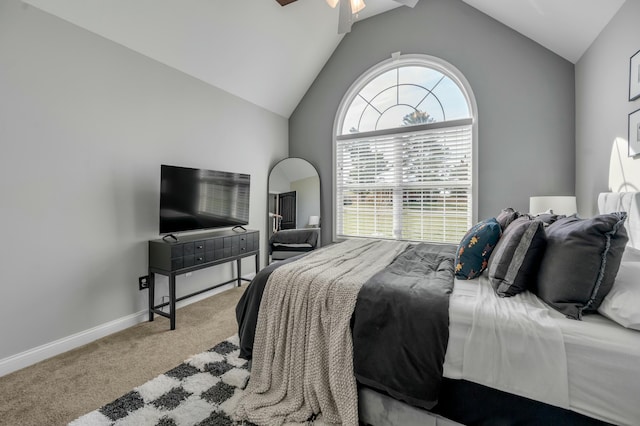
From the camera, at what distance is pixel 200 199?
2.95 m

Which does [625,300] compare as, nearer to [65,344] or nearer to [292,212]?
[65,344]

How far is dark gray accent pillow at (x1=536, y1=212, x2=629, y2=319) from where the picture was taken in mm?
1138

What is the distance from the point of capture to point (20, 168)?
197cm

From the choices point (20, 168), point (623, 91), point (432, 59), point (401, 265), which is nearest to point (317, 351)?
point (401, 265)

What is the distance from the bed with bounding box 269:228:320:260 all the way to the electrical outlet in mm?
1775

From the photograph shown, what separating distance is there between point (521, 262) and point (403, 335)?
0.70 metres

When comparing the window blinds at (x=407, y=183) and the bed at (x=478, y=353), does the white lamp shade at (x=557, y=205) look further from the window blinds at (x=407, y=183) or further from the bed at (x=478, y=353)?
the bed at (x=478, y=353)

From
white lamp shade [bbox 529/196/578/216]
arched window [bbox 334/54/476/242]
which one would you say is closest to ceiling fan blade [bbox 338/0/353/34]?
arched window [bbox 334/54/476/242]

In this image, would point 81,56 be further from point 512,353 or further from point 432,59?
point 432,59

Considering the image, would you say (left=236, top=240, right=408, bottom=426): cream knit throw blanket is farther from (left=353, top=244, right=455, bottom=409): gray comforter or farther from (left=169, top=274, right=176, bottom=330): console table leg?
(left=169, top=274, right=176, bottom=330): console table leg

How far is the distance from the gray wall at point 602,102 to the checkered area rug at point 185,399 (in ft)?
9.72

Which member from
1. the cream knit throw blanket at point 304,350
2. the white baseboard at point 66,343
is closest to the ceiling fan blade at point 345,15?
the cream knit throw blanket at point 304,350

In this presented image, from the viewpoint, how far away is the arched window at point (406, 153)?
3.55 m

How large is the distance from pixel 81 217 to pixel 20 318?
0.79 m
